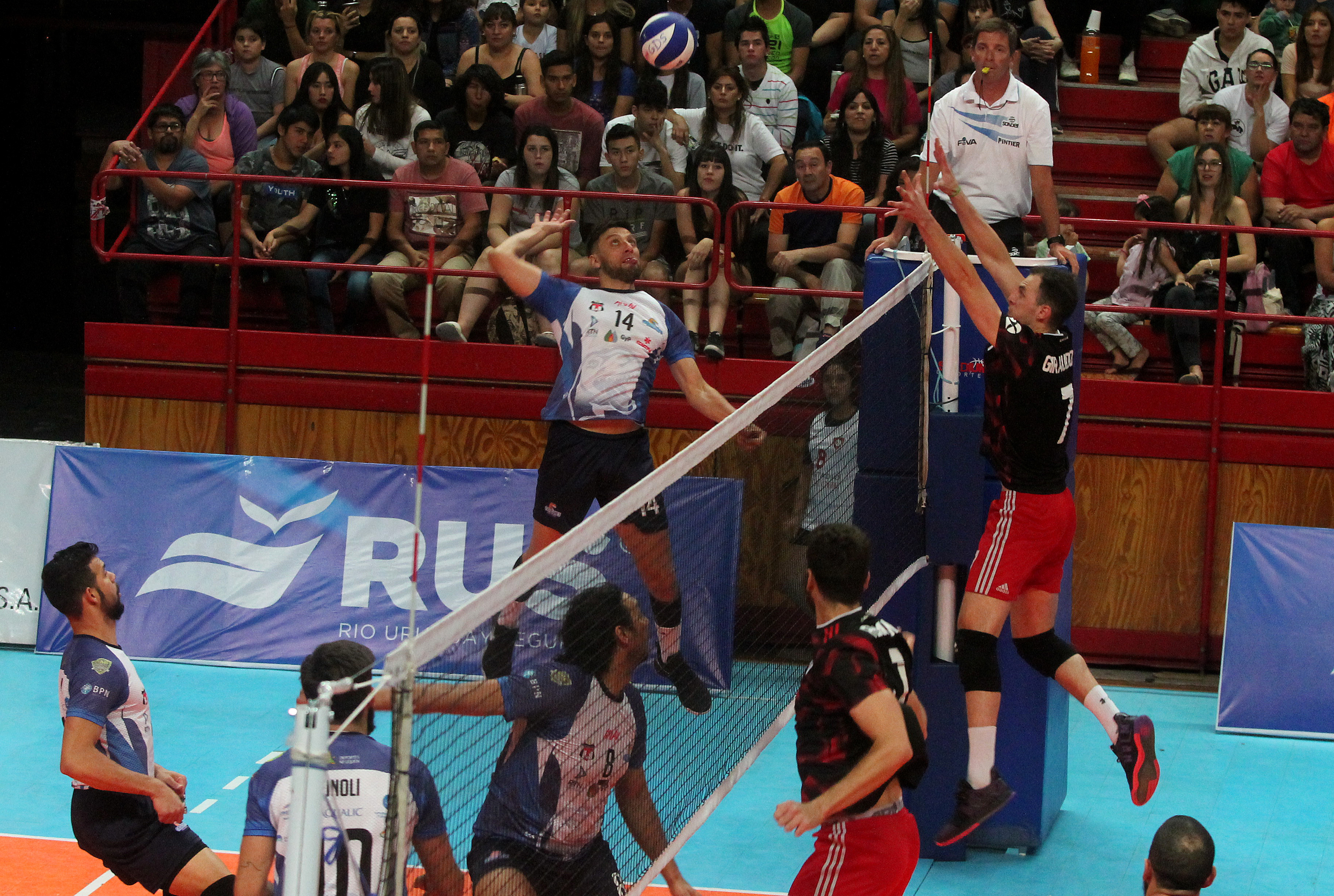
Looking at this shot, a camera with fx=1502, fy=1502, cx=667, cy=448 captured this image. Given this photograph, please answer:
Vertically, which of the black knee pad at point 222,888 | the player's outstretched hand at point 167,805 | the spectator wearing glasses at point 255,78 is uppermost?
the spectator wearing glasses at point 255,78

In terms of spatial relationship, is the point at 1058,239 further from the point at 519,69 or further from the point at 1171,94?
the point at 1171,94

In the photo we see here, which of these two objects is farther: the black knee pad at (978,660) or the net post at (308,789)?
the black knee pad at (978,660)

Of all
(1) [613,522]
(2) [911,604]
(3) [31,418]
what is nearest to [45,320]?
(3) [31,418]

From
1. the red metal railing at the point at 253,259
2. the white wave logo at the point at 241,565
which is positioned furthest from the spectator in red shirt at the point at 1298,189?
the white wave logo at the point at 241,565

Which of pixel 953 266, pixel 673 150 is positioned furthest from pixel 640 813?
pixel 673 150

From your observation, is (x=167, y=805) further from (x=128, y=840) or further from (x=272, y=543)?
(x=272, y=543)

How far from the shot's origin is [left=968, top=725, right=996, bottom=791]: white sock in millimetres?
6871

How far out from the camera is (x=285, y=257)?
12.1 m

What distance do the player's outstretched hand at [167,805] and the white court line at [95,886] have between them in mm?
1334

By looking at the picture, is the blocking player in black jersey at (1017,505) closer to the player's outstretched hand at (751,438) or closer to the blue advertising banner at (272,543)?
the player's outstretched hand at (751,438)

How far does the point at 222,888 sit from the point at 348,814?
60.2 inches

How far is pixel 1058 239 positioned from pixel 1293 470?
4459 mm

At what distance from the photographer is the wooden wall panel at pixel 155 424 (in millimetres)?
12078

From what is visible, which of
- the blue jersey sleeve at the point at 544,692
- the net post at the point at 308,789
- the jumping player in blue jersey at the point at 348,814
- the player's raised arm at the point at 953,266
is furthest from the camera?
the player's raised arm at the point at 953,266
